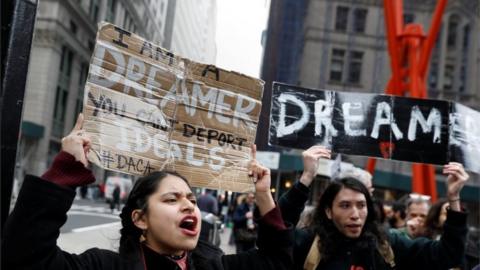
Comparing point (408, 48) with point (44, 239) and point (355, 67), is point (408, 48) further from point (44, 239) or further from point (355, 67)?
point (355, 67)

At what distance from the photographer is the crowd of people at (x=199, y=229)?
1.61 metres

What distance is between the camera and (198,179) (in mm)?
2650

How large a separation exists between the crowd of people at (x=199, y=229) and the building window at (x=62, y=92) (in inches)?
719

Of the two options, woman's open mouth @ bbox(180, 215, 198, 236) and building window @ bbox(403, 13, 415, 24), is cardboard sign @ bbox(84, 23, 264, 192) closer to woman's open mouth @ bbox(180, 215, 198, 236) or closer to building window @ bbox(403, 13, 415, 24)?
woman's open mouth @ bbox(180, 215, 198, 236)

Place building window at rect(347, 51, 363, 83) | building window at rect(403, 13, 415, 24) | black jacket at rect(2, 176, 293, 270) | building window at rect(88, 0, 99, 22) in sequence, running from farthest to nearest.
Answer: building window at rect(403, 13, 415, 24) < building window at rect(347, 51, 363, 83) < building window at rect(88, 0, 99, 22) < black jacket at rect(2, 176, 293, 270)

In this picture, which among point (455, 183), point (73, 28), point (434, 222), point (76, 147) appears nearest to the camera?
point (76, 147)

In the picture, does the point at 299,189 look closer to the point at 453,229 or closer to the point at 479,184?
the point at 453,229

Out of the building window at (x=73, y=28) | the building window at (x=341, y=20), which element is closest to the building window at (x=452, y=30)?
the building window at (x=341, y=20)

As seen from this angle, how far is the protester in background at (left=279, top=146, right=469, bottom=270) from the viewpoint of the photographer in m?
2.68

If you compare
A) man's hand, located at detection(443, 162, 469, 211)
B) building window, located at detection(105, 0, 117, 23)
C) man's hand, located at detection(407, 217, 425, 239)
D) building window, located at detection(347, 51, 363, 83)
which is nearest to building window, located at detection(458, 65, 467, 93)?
building window, located at detection(347, 51, 363, 83)

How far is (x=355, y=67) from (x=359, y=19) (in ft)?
8.15

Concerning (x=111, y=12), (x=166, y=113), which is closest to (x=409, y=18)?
(x=111, y=12)

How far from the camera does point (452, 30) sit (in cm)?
2691

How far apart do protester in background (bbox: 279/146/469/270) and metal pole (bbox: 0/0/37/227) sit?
136 centimetres
